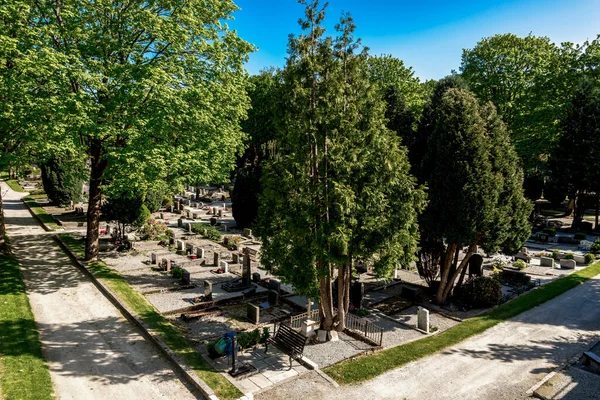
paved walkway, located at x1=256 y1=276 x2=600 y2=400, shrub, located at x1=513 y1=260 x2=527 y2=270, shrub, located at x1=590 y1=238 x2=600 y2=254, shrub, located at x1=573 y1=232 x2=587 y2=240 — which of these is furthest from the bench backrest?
shrub, located at x1=573 y1=232 x2=587 y2=240

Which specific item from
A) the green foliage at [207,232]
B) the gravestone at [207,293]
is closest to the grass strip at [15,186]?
the green foliage at [207,232]

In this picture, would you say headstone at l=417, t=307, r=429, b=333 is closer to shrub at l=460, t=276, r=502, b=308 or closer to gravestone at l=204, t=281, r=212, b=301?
shrub at l=460, t=276, r=502, b=308

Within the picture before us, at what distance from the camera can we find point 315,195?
43.0 ft

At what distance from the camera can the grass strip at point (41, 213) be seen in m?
33.4

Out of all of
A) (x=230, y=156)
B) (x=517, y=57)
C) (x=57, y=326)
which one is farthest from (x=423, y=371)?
(x=517, y=57)

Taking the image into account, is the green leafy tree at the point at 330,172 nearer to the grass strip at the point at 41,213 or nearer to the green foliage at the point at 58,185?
the grass strip at the point at 41,213

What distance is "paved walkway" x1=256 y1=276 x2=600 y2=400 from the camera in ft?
38.2

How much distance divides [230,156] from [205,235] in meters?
13.1

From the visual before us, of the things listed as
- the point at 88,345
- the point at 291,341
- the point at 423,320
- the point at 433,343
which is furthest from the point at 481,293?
the point at 88,345

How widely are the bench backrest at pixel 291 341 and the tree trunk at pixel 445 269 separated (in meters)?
10.3

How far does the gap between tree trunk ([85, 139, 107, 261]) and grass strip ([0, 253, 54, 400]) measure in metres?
5.07

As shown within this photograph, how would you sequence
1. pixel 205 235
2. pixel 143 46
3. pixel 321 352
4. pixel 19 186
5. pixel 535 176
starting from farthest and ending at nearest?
pixel 19 186 < pixel 535 176 < pixel 205 235 < pixel 143 46 < pixel 321 352

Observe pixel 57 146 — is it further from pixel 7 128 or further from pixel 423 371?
pixel 423 371

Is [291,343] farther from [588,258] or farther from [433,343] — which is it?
[588,258]
